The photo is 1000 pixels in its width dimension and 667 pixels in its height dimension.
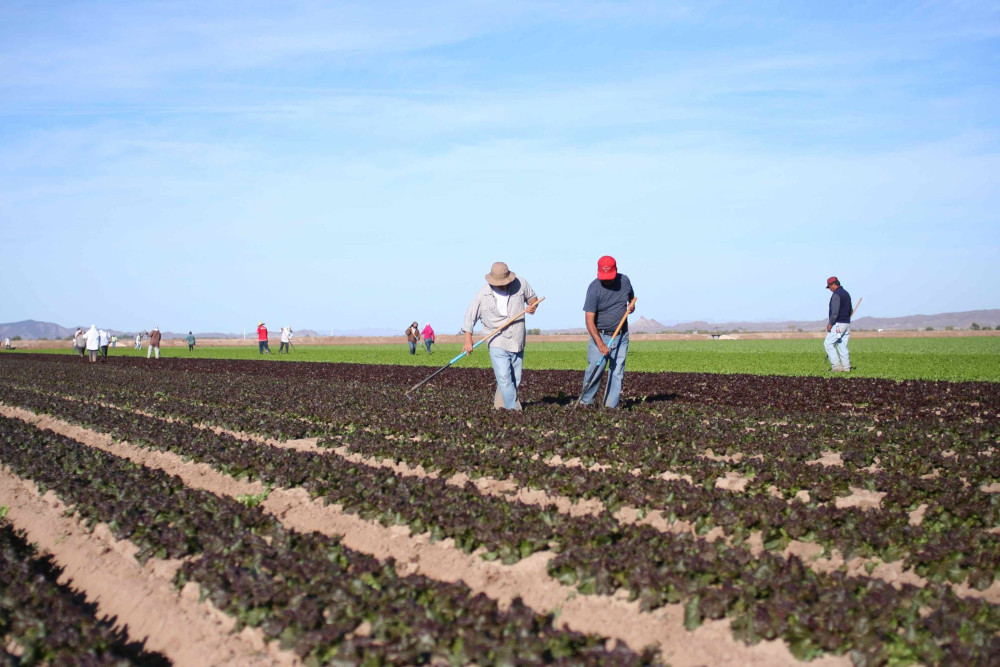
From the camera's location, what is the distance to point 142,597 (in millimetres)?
5504

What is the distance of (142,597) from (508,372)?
678 centimetres

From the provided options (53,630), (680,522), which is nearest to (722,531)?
(680,522)

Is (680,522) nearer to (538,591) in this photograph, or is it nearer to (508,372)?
(538,591)

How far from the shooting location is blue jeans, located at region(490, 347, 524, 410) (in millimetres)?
11539

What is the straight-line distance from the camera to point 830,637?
4.07 meters

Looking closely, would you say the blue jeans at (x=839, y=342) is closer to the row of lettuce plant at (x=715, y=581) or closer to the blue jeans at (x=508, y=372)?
the blue jeans at (x=508, y=372)

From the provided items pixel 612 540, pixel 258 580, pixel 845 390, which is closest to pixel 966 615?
pixel 612 540

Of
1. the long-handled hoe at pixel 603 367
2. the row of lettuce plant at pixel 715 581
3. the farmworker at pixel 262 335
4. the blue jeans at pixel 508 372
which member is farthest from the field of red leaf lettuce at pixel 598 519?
the farmworker at pixel 262 335

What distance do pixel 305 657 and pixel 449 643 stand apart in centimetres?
74

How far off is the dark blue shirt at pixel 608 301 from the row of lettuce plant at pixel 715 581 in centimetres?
489

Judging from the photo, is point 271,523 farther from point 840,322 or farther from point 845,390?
point 840,322

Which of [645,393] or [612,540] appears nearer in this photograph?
[612,540]

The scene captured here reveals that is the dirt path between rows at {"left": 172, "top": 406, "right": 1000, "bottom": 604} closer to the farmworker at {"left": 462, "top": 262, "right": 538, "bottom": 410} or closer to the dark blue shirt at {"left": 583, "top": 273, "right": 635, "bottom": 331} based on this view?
the farmworker at {"left": 462, "top": 262, "right": 538, "bottom": 410}

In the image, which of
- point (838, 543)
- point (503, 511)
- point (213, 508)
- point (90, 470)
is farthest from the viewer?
point (90, 470)
